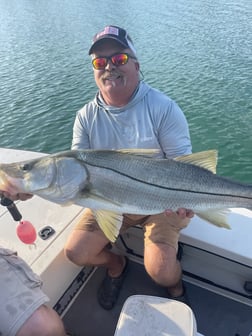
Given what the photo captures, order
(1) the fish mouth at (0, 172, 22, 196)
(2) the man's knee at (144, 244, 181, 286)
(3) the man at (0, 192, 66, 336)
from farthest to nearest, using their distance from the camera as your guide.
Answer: (2) the man's knee at (144, 244, 181, 286) < (1) the fish mouth at (0, 172, 22, 196) < (3) the man at (0, 192, 66, 336)

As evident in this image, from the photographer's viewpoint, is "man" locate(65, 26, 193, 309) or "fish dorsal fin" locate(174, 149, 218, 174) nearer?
"fish dorsal fin" locate(174, 149, 218, 174)

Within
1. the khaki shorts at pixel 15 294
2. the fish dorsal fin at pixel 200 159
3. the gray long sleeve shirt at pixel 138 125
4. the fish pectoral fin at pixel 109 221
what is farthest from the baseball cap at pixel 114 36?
the khaki shorts at pixel 15 294

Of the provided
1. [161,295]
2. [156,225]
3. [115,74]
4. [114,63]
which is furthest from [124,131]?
[161,295]

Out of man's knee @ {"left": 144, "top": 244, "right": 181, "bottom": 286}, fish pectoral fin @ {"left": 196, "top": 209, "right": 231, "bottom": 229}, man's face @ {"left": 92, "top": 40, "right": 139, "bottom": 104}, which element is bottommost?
man's knee @ {"left": 144, "top": 244, "right": 181, "bottom": 286}

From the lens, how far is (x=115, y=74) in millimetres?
3395

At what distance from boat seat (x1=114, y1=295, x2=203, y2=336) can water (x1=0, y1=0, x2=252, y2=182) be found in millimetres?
6132

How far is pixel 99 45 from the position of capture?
3.41m

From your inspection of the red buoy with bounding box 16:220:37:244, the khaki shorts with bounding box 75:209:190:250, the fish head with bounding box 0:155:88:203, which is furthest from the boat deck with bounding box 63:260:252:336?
the fish head with bounding box 0:155:88:203

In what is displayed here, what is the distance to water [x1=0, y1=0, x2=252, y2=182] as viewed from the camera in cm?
1047

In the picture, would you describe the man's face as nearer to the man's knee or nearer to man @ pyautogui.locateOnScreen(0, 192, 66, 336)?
the man's knee

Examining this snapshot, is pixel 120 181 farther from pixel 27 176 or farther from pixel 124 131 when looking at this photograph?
pixel 124 131

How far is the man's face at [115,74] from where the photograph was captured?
340 cm

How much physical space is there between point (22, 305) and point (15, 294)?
99 millimetres

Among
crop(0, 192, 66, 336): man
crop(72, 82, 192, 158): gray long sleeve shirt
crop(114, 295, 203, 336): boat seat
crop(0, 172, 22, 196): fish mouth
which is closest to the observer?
crop(114, 295, 203, 336): boat seat
